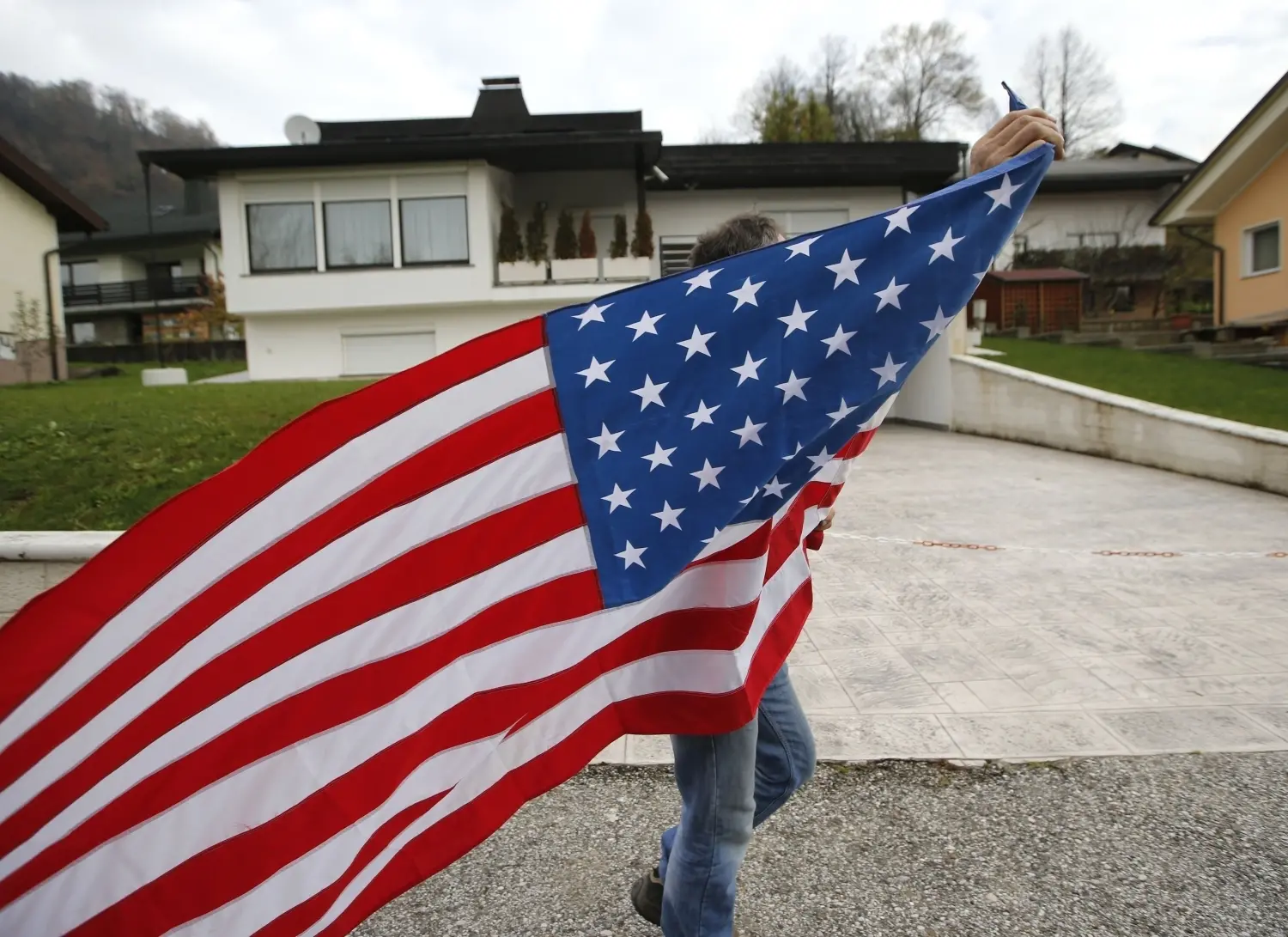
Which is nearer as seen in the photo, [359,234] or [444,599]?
[444,599]

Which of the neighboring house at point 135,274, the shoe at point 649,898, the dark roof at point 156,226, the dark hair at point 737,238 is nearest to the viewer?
the dark hair at point 737,238

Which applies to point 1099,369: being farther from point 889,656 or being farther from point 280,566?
point 280,566

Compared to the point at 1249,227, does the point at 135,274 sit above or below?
above

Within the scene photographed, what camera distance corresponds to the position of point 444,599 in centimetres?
206

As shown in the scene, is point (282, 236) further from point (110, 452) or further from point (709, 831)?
point (709, 831)

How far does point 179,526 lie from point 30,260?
3016 cm

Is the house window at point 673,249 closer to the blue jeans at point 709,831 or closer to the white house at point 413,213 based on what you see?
the white house at point 413,213

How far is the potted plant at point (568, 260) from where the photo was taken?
2189cm

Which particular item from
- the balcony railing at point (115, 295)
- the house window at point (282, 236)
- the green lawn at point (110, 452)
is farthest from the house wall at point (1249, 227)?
the balcony railing at point (115, 295)

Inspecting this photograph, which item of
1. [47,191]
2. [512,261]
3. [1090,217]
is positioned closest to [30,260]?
[47,191]

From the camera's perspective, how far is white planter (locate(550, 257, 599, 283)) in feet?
71.8

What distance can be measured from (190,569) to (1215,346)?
864 inches

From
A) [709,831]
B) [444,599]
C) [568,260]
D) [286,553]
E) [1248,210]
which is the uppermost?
[1248,210]

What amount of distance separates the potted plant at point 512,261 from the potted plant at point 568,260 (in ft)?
1.17
